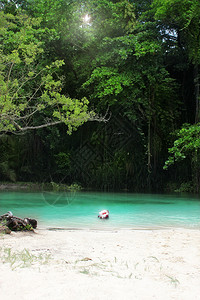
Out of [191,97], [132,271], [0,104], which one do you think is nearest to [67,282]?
[132,271]

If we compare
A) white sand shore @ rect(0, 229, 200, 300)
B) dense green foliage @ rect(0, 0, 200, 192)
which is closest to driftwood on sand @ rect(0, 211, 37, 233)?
white sand shore @ rect(0, 229, 200, 300)

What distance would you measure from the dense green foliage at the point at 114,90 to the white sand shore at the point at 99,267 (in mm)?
7208

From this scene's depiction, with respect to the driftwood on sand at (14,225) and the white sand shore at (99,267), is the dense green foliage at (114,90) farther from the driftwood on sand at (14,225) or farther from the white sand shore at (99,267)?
the white sand shore at (99,267)

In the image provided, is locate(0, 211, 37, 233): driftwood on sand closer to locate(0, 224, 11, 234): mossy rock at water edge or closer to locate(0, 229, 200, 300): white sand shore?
locate(0, 224, 11, 234): mossy rock at water edge

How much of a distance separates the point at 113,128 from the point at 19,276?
13.3 m

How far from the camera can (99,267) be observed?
2.78 metres

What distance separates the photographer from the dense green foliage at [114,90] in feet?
39.6

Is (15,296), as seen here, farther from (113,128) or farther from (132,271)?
(113,128)

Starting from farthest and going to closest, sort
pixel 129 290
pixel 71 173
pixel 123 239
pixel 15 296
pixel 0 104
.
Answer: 1. pixel 71 173
2. pixel 0 104
3. pixel 123 239
4. pixel 129 290
5. pixel 15 296

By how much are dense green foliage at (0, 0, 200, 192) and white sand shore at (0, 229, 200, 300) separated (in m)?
7.21

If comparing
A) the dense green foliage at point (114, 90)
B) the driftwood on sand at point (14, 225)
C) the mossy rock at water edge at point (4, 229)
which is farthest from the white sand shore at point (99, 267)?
the dense green foliage at point (114, 90)

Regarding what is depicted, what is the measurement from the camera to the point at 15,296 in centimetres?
206

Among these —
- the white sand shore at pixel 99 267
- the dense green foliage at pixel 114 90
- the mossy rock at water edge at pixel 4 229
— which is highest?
the dense green foliage at pixel 114 90

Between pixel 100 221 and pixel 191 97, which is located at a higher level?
pixel 191 97
